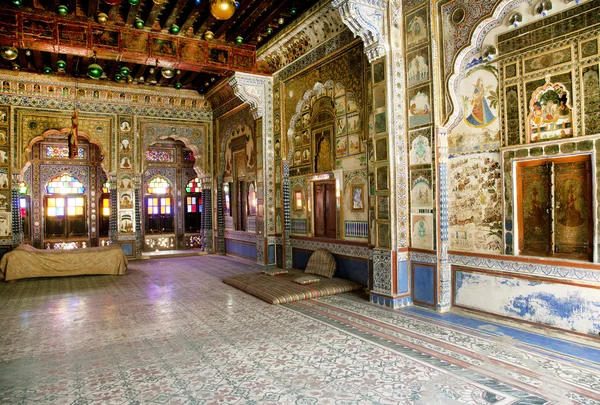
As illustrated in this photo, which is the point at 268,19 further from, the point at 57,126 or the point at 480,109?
the point at 57,126

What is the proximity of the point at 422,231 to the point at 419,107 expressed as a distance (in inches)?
67.2

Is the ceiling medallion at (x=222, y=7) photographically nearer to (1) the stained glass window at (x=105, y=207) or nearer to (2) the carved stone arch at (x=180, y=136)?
(2) the carved stone arch at (x=180, y=136)

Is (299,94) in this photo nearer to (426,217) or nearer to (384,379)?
(426,217)

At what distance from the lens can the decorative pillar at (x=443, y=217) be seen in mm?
5617

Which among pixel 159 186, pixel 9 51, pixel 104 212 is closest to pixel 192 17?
pixel 9 51

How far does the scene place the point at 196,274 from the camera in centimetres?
930

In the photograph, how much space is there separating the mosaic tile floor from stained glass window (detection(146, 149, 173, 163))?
345 inches

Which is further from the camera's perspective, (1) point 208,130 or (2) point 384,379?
(1) point 208,130

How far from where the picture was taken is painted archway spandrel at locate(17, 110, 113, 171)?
1093 cm

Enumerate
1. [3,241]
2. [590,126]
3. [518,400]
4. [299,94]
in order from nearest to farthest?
[518,400], [590,126], [299,94], [3,241]

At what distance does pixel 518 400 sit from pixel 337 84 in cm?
588

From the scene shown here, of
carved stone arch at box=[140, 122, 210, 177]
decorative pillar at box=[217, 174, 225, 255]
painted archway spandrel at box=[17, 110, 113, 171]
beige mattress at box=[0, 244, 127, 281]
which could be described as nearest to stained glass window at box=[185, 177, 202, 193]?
carved stone arch at box=[140, 122, 210, 177]

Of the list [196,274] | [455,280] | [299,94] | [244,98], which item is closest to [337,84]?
[299,94]

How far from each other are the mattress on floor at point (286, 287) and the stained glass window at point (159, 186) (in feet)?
26.0
